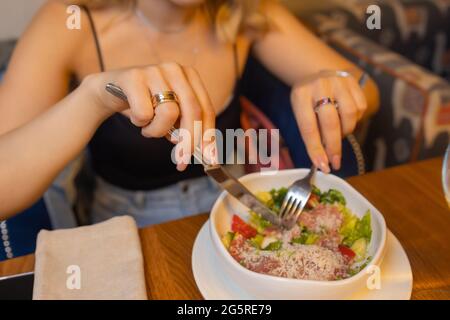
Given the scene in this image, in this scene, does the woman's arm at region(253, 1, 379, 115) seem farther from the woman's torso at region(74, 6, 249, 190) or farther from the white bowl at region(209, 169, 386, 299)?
the white bowl at region(209, 169, 386, 299)

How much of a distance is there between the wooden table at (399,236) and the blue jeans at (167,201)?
40cm

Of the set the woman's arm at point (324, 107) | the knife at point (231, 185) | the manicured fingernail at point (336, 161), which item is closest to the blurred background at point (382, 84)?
the woman's arm at point (324, 107)

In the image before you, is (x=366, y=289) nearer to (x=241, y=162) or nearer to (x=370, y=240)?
(x=370, y=240)

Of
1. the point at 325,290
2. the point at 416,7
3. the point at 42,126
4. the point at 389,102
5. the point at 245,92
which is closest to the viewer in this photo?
the point at 325,290

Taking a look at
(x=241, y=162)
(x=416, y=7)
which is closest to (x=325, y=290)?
(x=241, y=162)

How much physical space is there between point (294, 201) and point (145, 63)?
623 mm

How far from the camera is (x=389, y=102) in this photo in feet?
5.17

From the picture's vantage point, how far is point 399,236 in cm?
78

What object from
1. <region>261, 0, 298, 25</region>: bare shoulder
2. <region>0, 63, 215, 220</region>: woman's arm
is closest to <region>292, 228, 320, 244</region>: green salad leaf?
<region>0, 63, 215, 220</region>: woman's arm

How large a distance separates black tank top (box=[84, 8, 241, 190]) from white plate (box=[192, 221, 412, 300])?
47 cm

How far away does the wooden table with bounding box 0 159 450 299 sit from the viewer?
0.70 m

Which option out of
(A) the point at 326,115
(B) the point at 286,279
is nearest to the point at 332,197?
(A) the point at 326,115

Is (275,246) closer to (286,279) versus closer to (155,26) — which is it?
(286,279)

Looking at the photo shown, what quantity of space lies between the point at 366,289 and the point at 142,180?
2.35ft
